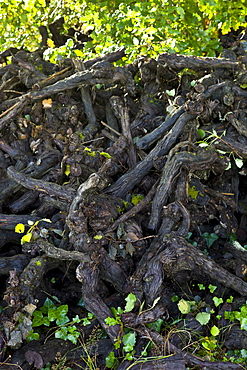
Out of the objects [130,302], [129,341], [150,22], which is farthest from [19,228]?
[150,22]

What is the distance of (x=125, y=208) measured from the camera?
3512mm

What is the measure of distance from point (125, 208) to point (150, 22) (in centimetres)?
270

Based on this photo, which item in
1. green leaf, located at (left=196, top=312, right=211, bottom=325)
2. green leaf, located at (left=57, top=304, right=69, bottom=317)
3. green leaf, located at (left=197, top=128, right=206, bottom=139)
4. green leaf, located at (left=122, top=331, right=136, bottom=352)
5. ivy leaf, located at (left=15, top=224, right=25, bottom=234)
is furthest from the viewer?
green leaf, located at (left=197, top=128, right=206, bottom=139)

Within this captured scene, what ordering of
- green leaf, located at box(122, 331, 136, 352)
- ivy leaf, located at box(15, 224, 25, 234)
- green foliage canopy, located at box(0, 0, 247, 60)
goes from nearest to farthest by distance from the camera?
green leaf, located at box(122, 331, 136, 352)
ivy leaf, located at box(15, 224, 25, 234)
green foliage canopy, located at box(0, 0, 247, 60)

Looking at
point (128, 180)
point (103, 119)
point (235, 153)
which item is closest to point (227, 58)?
point (235, 153)

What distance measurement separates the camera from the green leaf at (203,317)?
114 inches

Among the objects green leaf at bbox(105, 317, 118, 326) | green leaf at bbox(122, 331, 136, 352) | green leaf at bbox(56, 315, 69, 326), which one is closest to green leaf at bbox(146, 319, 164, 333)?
green leaf at bbox(122, 331, 136, 352)

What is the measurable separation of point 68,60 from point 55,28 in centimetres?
245

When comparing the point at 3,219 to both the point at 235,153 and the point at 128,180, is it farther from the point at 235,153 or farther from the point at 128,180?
the point at 235,153

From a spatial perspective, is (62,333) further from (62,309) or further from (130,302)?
(130,302)

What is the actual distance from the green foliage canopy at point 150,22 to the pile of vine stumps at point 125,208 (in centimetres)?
51

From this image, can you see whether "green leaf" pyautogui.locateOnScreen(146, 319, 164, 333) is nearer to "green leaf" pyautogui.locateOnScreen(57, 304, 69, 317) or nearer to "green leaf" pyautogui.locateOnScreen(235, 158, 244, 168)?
"green leaf" pyautogui.locateOnScreen(57, 304, 69, 317)

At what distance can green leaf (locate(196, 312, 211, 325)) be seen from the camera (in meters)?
2.88

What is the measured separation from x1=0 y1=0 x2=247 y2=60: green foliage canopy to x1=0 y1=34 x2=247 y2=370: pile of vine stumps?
514mm
